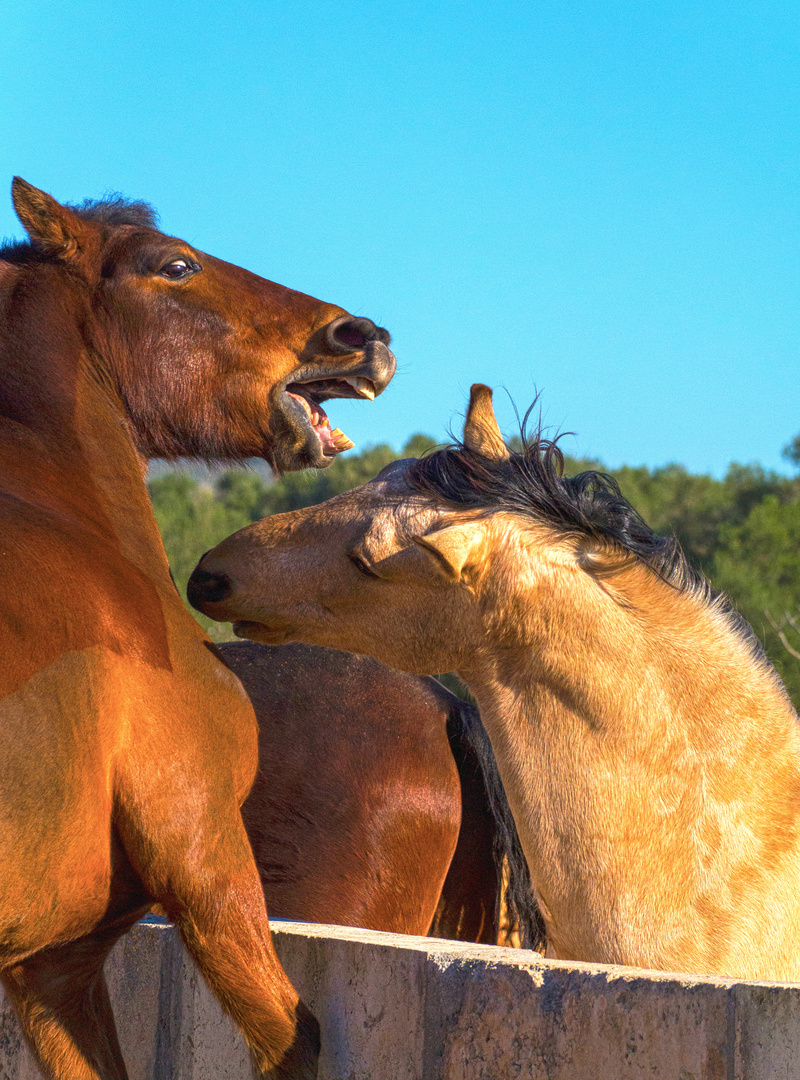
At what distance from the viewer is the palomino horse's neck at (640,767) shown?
2.91 metres

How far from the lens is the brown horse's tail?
4.30 metres

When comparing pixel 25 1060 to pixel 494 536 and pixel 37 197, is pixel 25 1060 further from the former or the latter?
pixel 37 197

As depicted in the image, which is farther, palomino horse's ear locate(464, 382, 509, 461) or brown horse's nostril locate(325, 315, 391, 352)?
palomino horse's ear locate(464, 382, 509, 461)

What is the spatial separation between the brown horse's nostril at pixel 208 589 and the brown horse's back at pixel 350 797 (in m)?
0.86

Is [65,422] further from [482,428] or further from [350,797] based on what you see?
[350,797]

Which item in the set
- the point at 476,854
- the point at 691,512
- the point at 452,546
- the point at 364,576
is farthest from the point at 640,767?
the point at 691,512

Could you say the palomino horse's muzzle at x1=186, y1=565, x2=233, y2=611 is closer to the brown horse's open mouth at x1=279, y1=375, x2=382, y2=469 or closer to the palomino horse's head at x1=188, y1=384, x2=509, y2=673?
the palomino horse's head at x1=188, y1=384, x2=509, y2=673

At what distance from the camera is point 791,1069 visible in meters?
1.96

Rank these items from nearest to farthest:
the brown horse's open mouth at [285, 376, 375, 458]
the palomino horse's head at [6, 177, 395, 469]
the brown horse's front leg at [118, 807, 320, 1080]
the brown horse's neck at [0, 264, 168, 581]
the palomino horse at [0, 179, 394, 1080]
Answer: the palomino horse at [0, 179, 394, 1080]
the brown horse's front leg at [118, 807, 320, 1080]
the brown horse's neck at [0, 264, 168, 581]
the palomino horse's head at [6, 177, 395, 469]
the brown horse's open mouth at [285, 376, 375, 458]

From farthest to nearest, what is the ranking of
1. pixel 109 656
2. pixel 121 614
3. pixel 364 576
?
pixel 364 576
pixel 121 614
pixel 109 656

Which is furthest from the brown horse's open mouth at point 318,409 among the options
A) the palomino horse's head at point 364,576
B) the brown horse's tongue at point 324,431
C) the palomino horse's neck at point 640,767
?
the palomino horse's neck at point 640,767

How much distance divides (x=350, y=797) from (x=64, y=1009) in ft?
4.90

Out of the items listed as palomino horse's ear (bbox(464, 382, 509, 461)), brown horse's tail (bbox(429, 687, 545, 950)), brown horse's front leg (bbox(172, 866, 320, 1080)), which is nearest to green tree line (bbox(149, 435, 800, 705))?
brown horse's tail (bbox(429, 687, 545, 950))

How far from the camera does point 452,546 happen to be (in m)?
3.04
